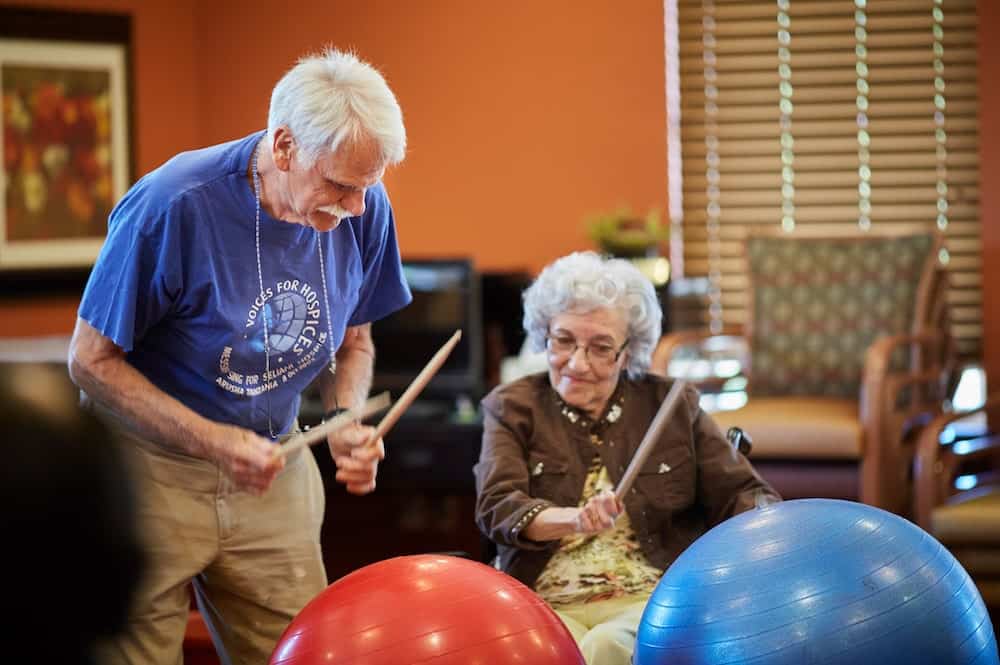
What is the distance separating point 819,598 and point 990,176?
3.76m

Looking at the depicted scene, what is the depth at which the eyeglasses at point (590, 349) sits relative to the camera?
2633 millimetres

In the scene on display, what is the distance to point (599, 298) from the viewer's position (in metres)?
2.64

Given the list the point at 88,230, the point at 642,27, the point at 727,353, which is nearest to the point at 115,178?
the point at 88,230

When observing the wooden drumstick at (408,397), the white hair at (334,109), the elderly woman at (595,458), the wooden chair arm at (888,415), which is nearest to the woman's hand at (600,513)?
the elderly woman at (595,458)

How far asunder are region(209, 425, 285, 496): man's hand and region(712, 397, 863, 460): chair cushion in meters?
2.72

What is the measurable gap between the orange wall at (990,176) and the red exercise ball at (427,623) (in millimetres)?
3689

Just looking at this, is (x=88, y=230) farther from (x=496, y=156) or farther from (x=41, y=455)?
(x=41, y=455)

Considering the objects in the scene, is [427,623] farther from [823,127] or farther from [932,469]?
[823,127]

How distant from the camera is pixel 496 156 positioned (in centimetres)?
555

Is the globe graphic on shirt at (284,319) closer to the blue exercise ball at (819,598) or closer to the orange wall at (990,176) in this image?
the blue exercise ball at (819,598)

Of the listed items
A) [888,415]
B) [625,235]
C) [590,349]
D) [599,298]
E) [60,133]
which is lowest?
[888,415]

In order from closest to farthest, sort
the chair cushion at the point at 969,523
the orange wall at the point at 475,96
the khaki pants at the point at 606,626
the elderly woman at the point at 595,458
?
the khaki pants at the point at 606,626, the elderly woman at the point at 595,458, the chair cushion at the point at 969,523, the orange wall at the point at 475,96

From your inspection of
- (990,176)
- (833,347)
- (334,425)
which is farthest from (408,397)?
(990,176)

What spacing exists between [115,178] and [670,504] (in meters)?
3.39
